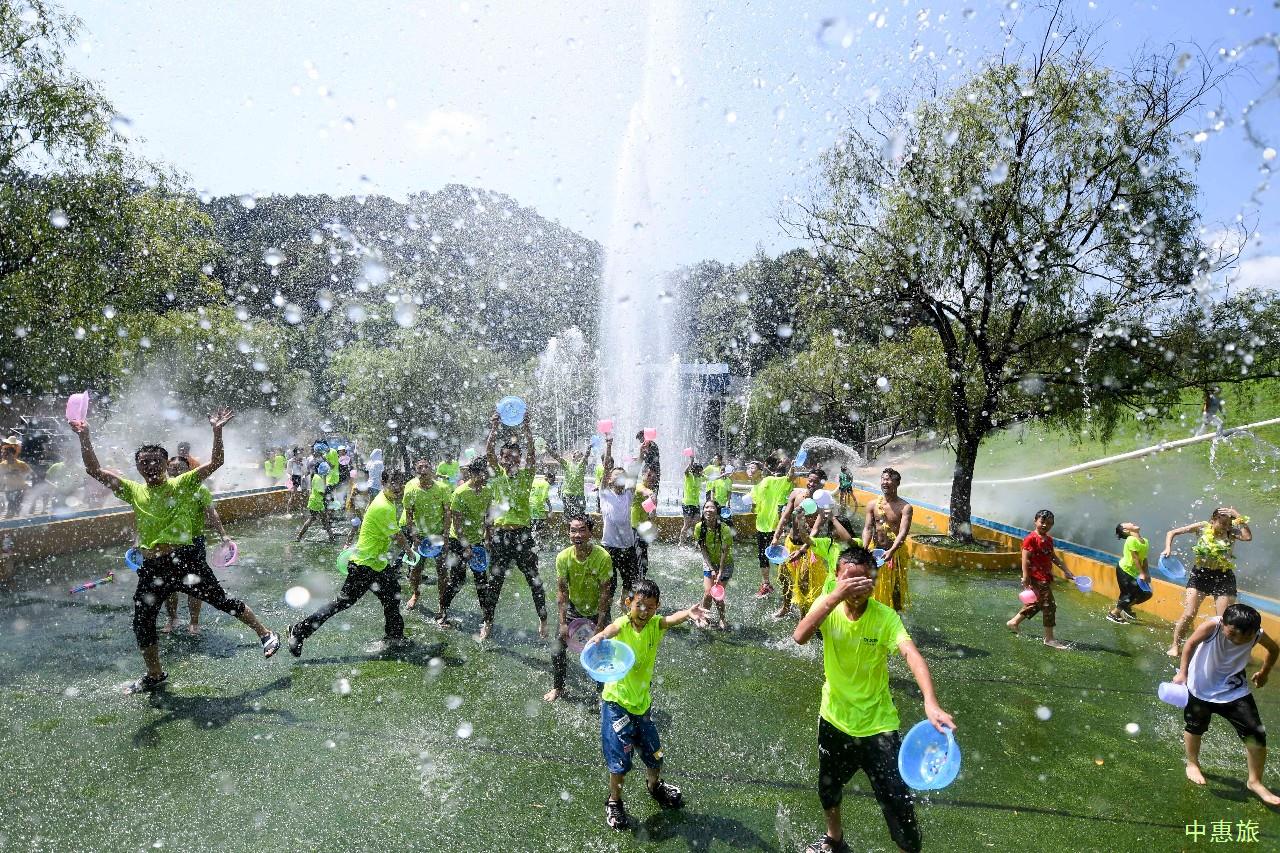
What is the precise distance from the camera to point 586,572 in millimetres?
5648

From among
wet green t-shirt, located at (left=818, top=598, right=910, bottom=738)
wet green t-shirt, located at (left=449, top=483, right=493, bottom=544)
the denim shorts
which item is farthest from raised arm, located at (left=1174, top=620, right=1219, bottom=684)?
wet green t-shirt, located at (left=449, top=483, right=493, bottom=544)

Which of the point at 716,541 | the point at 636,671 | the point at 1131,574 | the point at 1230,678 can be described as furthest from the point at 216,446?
the point at 1131,574

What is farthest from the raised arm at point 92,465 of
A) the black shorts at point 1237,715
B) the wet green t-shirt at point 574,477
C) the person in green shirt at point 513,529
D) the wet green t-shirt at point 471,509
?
the black shorts at point 1237,715

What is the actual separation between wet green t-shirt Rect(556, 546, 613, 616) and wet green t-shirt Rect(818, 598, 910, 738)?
2336 mm

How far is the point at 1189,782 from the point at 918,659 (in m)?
3.02

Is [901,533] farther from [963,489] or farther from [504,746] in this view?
[963,489]

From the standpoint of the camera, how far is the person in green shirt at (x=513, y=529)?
7176mm

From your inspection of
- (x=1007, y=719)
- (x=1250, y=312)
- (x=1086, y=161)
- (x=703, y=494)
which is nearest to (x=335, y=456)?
(x=703, y=494)

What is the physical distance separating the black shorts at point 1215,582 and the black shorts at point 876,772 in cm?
549

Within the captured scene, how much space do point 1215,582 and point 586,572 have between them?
6092mm

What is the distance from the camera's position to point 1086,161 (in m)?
12.8

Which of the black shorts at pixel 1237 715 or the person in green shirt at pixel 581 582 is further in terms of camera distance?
the person in green shirt at pixel 581 582

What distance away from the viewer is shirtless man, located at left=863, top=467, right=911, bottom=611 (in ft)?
22.5

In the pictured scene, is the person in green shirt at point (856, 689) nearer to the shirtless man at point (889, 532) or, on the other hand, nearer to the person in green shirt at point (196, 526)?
the shirtless man at point (889, 532)
